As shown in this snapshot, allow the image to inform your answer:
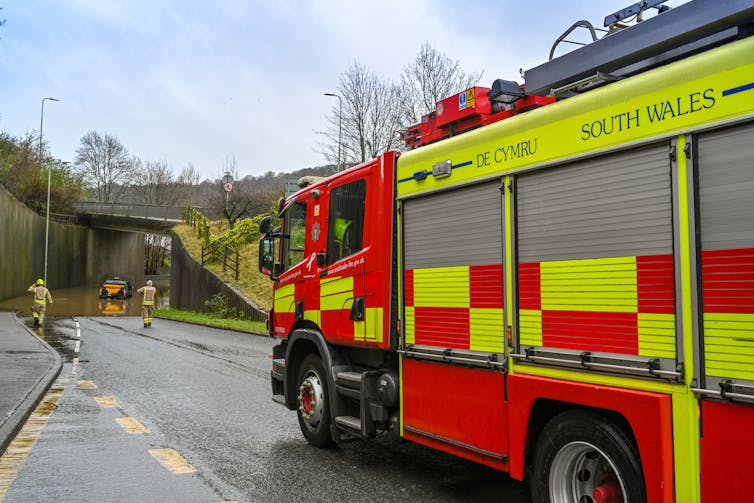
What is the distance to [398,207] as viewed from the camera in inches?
216

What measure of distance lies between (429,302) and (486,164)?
119cm

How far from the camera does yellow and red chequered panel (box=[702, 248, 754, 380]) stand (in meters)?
2.95

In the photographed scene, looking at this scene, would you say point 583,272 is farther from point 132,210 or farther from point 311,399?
point 132,210

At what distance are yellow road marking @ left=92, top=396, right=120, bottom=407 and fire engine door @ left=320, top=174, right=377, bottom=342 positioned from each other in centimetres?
437

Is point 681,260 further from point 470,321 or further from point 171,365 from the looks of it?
point 171,365

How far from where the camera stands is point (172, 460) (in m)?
6.02

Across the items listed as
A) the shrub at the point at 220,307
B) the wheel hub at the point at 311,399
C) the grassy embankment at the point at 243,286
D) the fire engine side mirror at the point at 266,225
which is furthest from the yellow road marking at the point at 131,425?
the shrub at the point at 220,307

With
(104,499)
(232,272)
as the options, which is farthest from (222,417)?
(232,272)

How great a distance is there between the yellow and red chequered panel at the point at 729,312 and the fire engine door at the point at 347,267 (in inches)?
115

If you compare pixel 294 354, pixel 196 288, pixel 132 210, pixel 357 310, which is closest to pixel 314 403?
pixel 294 354

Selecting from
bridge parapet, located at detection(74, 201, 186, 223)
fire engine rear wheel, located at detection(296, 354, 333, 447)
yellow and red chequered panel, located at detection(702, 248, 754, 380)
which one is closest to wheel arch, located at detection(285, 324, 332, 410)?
fire engine rear wheel, located at detection(296, 354, 333, 447)

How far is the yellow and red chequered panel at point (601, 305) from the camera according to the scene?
3344 mm

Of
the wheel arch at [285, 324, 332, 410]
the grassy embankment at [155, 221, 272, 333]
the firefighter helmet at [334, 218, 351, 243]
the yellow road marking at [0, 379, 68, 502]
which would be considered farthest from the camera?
the grassy embankment at [155, 221, 272, 333]

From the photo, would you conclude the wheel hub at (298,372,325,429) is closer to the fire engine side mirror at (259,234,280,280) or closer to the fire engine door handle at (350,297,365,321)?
the fire engine door handle at (350,297,365,321)
